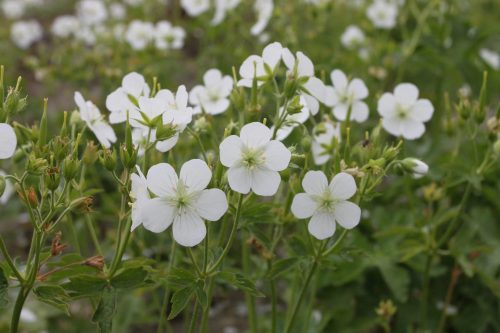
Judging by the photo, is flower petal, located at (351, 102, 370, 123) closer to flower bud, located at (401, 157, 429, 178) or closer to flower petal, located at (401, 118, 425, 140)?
flower petal, located at (401, 118, 425, 140)

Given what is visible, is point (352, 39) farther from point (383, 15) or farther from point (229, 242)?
point (229, 242)

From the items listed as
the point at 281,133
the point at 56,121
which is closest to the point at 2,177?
the point at 281,133

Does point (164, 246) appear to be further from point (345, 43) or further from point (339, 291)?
point (345, 43)

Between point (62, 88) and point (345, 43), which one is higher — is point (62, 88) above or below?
below

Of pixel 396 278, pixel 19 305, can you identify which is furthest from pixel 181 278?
pixel 396 278

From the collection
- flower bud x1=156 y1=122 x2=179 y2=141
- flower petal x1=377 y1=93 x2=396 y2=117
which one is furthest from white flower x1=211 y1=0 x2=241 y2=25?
flower bud x1=156 y1=122 x2=179 y2=141

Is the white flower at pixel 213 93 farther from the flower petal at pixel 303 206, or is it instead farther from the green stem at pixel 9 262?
the green stem at pixel 9 262
